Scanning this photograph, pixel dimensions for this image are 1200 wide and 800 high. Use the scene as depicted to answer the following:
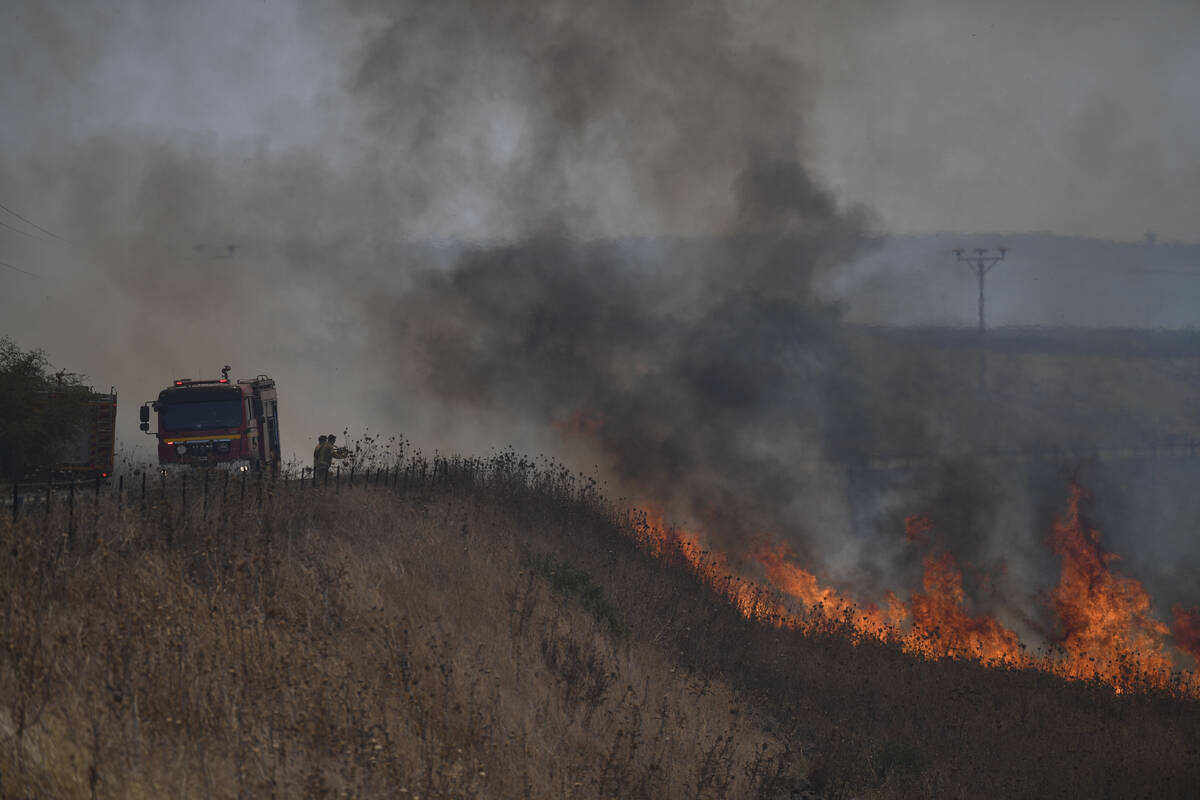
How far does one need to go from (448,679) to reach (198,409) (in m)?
13.2

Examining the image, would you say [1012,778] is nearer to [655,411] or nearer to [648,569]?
[648,569]

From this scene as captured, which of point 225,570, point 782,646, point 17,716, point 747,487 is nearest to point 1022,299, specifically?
point 747,487

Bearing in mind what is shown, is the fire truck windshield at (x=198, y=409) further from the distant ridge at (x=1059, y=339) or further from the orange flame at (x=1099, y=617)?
the distant ridge at (x=1059, y=339)

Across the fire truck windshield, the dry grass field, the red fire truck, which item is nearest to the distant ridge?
the dry grass field

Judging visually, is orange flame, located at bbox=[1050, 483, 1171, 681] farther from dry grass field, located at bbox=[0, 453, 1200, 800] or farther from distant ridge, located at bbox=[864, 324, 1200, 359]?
distant ridge, located at bbox=[864, 324, 1200, 359]

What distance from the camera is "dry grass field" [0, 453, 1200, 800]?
19.4 feet

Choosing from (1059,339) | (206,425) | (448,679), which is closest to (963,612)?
(448,679)

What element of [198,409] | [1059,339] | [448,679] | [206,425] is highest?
[1059,339]

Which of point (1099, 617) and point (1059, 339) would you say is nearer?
point (1099, 617)

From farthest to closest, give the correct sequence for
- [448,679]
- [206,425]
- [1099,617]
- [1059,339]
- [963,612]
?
[1059,339] < [963,612] < [1099,617] < [206,425] < [448,679]

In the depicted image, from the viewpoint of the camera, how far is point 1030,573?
78.1 feet

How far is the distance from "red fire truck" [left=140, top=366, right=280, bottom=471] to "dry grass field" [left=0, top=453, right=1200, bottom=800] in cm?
451

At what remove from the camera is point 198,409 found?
18719 millimetres

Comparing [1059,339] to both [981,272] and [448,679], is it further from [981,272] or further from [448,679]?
[448,679]
